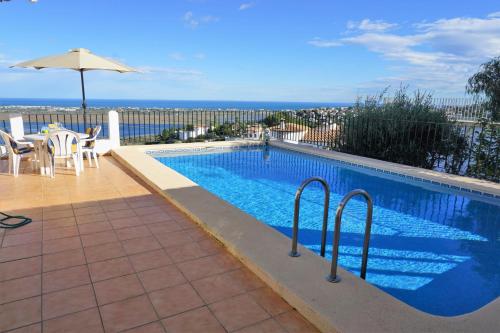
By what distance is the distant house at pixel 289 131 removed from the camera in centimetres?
1296

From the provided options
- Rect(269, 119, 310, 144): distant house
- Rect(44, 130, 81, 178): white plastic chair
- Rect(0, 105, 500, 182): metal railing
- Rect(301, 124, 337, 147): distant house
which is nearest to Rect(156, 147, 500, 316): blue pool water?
Rect(0, 105, 500, 182): metal railing

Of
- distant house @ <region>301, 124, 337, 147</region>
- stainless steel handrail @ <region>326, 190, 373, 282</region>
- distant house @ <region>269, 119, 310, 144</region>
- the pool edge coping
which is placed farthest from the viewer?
distant house @ <region>269, 119, 310, 144</region>

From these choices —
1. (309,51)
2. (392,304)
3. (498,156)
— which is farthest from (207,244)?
(309,51)

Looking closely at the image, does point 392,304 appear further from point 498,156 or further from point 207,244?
point 498,156

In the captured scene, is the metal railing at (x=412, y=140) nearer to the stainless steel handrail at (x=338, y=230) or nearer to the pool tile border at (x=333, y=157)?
the pool tile border at (x=333, y=157)

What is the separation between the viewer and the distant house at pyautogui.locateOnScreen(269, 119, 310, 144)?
1296 centimetres

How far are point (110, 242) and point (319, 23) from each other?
19.8 metres

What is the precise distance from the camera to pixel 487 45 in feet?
36.6

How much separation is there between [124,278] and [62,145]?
430 cm

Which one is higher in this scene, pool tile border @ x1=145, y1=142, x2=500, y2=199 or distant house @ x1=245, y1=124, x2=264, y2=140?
distant house @ x1=245, y1=124, x2=264, y2=140

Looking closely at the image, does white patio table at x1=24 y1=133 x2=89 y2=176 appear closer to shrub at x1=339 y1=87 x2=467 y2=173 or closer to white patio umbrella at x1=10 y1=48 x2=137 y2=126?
white patio umbrella at x1=10 y1=48 x2=137 y2=126

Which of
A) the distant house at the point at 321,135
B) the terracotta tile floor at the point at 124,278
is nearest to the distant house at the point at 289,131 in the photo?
the distant house at the point at 321,135

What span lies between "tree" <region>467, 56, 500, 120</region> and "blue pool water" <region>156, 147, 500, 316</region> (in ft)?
20.7

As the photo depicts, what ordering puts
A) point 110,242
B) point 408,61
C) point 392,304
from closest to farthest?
point 392,304, point 110,242, point 408,61
